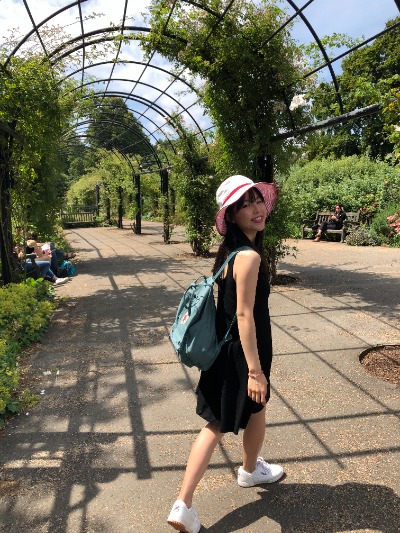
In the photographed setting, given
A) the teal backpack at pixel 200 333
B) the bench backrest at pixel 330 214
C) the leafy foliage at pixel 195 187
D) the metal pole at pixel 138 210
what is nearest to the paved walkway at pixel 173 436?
the teal backpack at pixel 200 333

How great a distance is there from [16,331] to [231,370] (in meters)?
3.27

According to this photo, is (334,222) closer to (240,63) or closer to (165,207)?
(165,207)

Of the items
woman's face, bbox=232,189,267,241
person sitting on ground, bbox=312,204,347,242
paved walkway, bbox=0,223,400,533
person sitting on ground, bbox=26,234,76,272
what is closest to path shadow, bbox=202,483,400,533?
paved walkway, bbox=0,223,400,533

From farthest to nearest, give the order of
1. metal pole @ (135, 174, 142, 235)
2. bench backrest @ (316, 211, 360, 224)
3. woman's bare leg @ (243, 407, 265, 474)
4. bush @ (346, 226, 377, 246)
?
metal pole @ (135, 174, 142, 235)
bench backrest @ (316, 211, 360, 224)
bush @ (346, 226, 377, 246)
woman's bare leg @ (243, 407, 265, 474)

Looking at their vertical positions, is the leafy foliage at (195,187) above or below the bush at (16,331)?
above

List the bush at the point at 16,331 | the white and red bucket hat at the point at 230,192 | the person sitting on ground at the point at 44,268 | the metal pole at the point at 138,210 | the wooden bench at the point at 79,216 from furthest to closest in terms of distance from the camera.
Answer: the wooden bench at the point at 79,216, the metal pole at the point at 138,210, the person sitting on ground at the point at 44,268, the bush at the point at 16,331, the white and red bucket hat at the point at 230,192

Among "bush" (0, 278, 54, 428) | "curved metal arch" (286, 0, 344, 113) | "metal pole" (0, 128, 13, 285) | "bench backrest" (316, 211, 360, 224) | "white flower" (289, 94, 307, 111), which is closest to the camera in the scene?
"bush" (0, 278, 54, 428)

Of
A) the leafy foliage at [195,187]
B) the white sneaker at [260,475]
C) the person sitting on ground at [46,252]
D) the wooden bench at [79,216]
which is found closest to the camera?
the white sneaker at [260,475]

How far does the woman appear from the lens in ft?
5.90

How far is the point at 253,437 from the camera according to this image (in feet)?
6.78

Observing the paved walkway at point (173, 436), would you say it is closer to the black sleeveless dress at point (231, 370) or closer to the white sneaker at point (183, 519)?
the white sneaker at point (183, 519)

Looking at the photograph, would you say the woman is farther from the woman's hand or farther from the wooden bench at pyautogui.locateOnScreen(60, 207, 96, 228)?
the wooden bench at pyautogui.locateOnScreen(60, 207, 96, 228)

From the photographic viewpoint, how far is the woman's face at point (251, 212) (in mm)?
1920

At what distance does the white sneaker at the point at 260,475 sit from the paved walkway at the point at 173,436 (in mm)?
35
